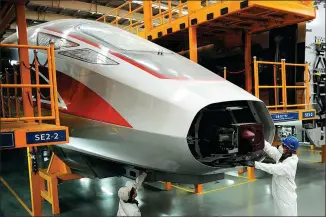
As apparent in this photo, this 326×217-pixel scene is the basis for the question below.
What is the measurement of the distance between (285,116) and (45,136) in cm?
484

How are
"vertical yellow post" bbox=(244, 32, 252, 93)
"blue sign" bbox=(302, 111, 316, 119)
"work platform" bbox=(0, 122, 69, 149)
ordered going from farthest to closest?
"vertical yellow post" bbox=(244, 32, 252, 93) < "blue sign" bbox=(302, 111, 316, 119) < "work platform" bbox=(0, 122, 69, 149)

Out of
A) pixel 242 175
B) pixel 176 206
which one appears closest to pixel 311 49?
pixel 242 175

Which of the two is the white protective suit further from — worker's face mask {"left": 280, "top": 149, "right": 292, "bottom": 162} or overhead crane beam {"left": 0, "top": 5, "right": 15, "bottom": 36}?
overhead crane beam {"left": 0, "top": 5, "right": 15, "bottom": 36}

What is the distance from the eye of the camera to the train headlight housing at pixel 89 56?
4.44 metres

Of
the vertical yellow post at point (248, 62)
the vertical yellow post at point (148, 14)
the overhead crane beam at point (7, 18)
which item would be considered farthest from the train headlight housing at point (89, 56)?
the vertical yellow post at point (248, 62)

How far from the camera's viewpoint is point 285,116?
675 centimetres

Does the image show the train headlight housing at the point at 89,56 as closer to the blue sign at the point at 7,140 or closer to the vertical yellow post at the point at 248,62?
the blue sign at the point at 7,140

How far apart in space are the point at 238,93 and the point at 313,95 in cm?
595

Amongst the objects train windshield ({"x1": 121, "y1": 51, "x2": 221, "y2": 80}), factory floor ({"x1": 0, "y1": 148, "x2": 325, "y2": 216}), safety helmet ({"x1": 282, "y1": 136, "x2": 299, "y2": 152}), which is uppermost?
train windshield ({"x1": 121, "y1": 51, "x2": 221, "y2": 80})

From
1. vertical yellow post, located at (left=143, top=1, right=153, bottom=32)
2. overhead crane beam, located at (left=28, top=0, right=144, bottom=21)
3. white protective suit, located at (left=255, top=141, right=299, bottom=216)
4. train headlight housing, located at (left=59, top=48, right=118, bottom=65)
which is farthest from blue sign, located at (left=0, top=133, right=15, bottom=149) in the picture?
overhead crane beam, located at (left=28, top=0, right=144, bottom=21)

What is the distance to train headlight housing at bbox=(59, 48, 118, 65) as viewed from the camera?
444cm

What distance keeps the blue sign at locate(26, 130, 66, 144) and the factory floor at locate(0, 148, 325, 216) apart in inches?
97.6

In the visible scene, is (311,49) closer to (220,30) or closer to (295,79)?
(295,79)

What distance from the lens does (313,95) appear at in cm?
898
